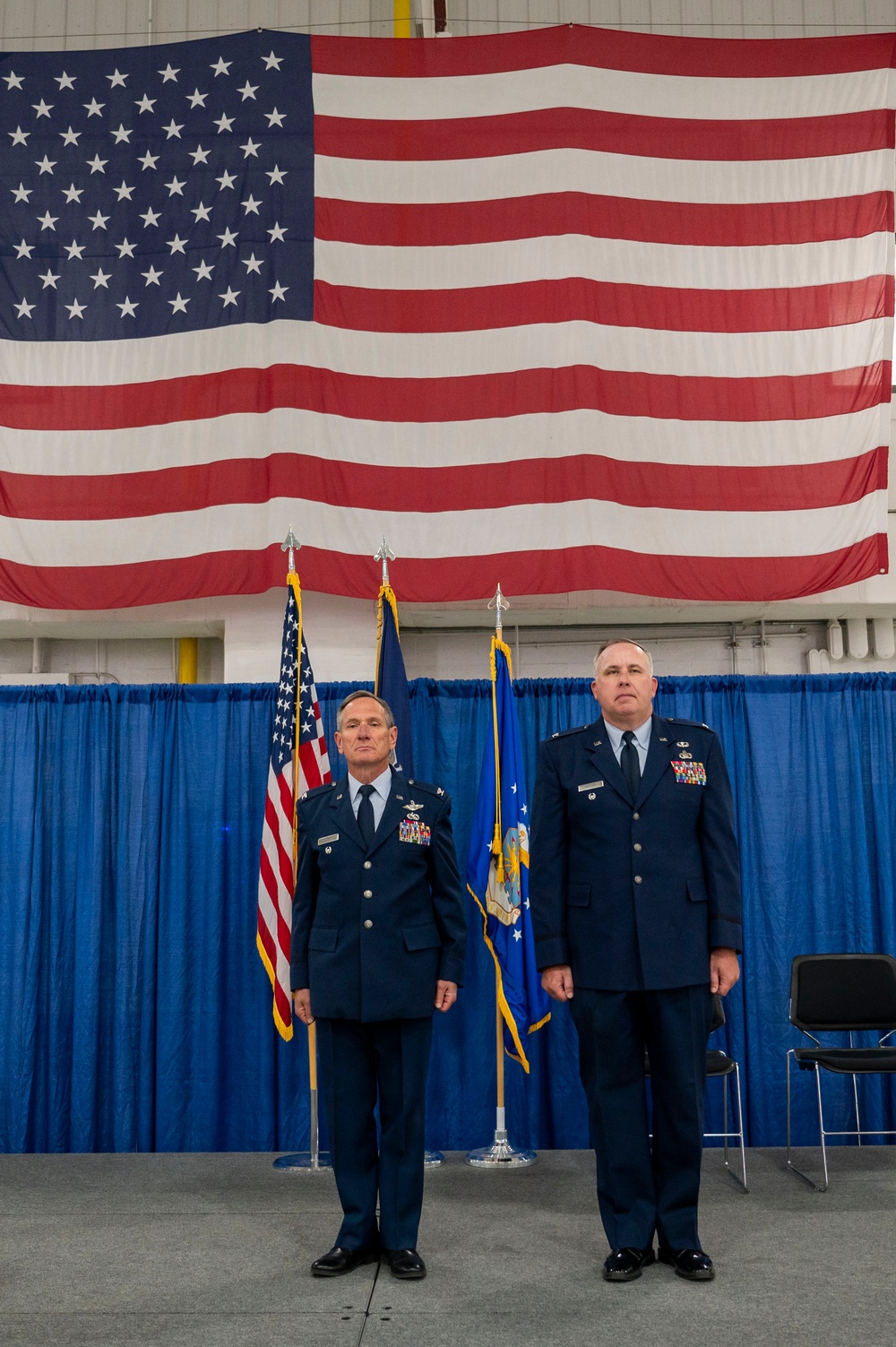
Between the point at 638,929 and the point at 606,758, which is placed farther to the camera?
the point at 606,758

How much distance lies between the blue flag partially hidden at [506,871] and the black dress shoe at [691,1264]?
1.69 meters

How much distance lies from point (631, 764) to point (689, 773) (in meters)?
0.16

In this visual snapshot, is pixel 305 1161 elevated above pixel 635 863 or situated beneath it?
situated beneath

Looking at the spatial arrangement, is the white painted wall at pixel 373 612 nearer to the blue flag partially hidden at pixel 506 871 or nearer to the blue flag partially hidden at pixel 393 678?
the blue flag partially hidden at pixel 393 678

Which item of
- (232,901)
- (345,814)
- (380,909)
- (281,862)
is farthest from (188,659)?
(380,909)

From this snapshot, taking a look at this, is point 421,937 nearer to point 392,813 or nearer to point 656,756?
point 392,813

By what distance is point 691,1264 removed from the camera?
120 inches

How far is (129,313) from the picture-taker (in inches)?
253

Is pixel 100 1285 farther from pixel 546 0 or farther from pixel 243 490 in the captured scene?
pixel 546 0

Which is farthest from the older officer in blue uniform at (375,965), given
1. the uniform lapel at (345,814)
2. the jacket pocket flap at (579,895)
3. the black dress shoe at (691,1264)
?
the black dress shoe at (691,1264)

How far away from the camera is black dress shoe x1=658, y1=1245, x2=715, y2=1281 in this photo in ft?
9.96

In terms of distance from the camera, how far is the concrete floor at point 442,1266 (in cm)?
278

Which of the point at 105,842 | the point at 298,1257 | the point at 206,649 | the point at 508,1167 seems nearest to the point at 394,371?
the point at 206,649

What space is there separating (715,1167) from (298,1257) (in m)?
1.94
